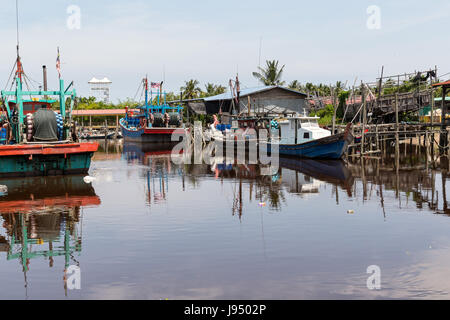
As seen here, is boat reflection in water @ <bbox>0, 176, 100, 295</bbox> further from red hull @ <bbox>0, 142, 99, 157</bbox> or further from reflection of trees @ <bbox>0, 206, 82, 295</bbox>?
red hull @ <bbox>0, 142, 99, 157</bbox>

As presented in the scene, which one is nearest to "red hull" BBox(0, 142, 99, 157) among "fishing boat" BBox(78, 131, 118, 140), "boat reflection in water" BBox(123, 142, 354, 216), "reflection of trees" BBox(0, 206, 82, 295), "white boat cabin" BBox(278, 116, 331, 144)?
"boat reflection in water" BBox(123, 142, 354, 216)

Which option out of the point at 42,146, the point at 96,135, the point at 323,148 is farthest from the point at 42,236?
the point at 96,135

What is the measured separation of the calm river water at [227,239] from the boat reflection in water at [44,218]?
38 millimetres

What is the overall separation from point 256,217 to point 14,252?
6.05m

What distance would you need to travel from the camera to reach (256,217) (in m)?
13.1

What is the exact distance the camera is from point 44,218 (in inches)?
515

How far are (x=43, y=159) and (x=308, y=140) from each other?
1490cm

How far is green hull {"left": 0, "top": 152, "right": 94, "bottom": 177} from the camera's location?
2059cm

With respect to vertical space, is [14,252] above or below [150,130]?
below

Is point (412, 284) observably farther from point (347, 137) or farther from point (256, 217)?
point (347, 137)

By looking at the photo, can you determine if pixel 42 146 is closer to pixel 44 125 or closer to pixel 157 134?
pixel 44 125

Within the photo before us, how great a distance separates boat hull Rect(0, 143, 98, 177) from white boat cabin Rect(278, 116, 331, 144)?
13.0 metres
